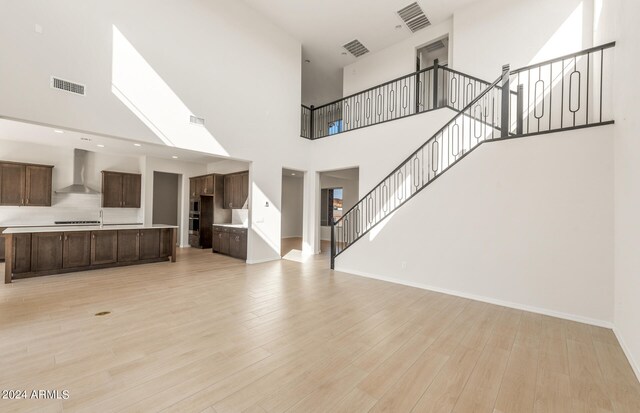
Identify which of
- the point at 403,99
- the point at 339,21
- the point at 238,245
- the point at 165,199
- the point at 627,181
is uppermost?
the point at 339,21

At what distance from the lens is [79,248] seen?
217 inches

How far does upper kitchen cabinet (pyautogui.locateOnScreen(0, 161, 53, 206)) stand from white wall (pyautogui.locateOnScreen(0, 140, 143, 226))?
207 mm

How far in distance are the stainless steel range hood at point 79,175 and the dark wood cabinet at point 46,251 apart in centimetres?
244

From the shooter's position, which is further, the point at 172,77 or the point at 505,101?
the point at 172,77

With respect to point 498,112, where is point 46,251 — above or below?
below

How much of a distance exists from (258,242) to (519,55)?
7.48 meters

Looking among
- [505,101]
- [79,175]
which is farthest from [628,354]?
[79,175]

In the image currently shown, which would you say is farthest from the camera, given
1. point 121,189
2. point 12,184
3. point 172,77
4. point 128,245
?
point 121,189

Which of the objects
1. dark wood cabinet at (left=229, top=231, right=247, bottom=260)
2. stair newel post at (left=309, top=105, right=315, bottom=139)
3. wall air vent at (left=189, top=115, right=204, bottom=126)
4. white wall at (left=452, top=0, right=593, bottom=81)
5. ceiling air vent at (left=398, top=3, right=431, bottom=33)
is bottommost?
dark wood cabinet at (left=229, top=231, right=247, bottom=260)

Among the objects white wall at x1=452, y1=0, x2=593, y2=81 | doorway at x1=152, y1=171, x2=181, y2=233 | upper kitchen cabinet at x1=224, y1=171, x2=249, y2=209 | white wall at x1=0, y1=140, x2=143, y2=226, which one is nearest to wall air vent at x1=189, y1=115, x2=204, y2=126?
upper kitchen cabinet at x1=224, y1=171, x2=249, y2=209

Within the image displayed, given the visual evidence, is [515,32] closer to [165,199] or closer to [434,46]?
[434,46]

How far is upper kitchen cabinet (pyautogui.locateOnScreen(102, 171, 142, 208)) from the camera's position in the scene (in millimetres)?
→ 7594

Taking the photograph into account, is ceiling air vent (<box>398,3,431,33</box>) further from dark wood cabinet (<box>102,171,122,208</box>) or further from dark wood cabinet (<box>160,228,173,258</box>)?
dark wood cabinet (<box>102,171,122,208</box>)

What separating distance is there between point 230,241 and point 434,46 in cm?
832
